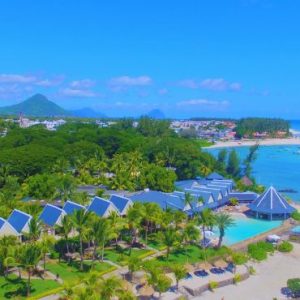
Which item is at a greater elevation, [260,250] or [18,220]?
[18,220]

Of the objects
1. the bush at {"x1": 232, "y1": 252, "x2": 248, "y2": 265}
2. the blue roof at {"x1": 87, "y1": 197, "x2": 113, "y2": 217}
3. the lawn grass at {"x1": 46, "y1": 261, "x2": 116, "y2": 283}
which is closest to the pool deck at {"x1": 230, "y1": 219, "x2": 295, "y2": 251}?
the bush at {"x1": 232, "y1": 252, "x2": 248, "y2": 265}

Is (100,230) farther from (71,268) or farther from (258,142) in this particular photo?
(258,142)

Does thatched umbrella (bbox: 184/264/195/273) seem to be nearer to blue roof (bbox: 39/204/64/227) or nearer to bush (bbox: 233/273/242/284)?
bush (bbox: 233/273/242/284)

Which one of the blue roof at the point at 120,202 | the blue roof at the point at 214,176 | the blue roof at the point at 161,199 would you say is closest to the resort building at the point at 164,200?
the blue roof at the point at 161,199

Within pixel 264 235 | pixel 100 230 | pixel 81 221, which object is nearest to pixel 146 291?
pixel 100 230

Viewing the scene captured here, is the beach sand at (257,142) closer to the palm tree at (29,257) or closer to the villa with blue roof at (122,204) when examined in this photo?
the villa with blue roof at (122,204)

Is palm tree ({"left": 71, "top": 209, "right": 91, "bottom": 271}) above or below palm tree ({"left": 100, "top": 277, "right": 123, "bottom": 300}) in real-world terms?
above

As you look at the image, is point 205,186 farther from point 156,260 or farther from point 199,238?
point 156,260
